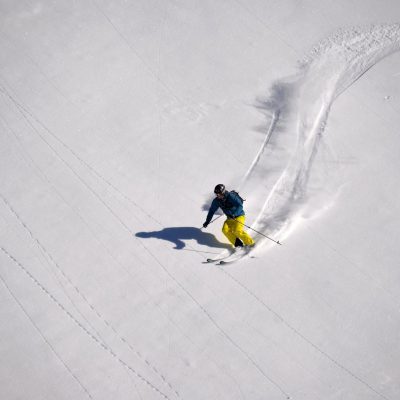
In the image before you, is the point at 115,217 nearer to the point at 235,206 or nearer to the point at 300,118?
the point at 235,206

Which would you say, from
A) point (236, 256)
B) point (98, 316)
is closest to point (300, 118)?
Result: point (236, 256)

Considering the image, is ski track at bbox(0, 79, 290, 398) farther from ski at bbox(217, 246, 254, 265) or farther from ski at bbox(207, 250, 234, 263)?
ski at bbox(217, 246, 254, 265)

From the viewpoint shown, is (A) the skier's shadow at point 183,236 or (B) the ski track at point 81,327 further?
(A) the skier's shadow at point 183,236

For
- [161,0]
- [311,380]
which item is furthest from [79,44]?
[311,380]

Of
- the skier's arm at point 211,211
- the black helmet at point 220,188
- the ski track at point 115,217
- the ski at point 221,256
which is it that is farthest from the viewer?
the ski at point 221,256

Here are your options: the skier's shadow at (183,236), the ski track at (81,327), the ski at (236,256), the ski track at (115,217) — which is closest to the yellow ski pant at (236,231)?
the ski at (236,256)

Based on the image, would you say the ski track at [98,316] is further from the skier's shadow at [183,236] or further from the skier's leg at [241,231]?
the skier's leg at [241,231]
